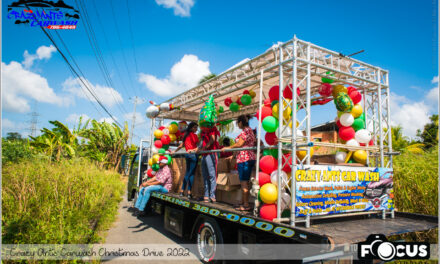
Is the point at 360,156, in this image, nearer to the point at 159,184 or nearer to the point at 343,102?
the point at 343,102

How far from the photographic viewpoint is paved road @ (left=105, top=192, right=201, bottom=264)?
19.3 feet

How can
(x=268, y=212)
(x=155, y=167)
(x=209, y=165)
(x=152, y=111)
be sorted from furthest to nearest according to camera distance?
1. (x=152, y=111)
2. (x=155, y=167)
3. (x=209, y=165)
4. (x=268, y=212)

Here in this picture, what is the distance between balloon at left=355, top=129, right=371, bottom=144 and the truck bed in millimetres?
1365

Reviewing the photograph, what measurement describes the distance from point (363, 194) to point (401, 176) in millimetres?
2403

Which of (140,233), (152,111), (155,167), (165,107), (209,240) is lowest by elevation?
(140,233)

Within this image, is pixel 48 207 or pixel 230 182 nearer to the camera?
pixel 230 182

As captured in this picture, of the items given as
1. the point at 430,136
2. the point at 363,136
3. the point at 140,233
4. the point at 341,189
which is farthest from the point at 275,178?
the point at 430,136

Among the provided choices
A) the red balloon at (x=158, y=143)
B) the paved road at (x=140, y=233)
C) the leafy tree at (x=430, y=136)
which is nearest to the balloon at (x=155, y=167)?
the red balloon at (x=158, y=143)

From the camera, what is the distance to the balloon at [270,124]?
4.22m

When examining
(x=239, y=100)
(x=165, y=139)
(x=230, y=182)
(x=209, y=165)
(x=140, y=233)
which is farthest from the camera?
(x=165, y=139)

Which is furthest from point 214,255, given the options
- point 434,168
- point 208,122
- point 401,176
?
point 434,168

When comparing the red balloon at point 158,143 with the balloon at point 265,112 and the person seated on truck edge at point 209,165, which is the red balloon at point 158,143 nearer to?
the person seated on truck edge at point 209,165

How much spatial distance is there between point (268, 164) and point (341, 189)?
1152mm

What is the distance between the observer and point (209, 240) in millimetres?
4598
